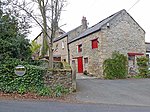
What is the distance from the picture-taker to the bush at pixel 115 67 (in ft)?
79.0

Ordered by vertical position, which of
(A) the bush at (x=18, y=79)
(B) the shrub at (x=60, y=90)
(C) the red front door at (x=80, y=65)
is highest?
(C) the red front door at (x=80, y=65)

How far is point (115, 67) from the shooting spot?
2417cm

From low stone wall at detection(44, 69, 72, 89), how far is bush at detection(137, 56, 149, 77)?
1427 centimetres

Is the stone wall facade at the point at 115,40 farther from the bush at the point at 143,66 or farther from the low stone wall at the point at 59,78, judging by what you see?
the low stone wall at the point at 59,78

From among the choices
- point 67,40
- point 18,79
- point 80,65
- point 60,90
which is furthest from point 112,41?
point 18,79

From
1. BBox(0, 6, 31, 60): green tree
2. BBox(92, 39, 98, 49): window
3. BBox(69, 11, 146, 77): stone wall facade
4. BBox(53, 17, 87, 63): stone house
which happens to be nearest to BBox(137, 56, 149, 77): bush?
BBox(69, 11, 146, 77): stone wall facade

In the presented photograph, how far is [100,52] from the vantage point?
82.2 feet

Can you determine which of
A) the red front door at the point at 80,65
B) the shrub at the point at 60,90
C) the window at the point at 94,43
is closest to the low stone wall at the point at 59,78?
the shrub at the point at 60,90

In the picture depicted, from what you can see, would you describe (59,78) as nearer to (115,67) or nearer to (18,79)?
(18,79)

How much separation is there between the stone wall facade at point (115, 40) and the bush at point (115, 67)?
675mm

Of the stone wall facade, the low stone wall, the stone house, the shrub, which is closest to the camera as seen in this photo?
the shrub

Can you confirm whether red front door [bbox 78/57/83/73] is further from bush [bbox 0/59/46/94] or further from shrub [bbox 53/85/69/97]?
bush [bbox 0/59/46/94]

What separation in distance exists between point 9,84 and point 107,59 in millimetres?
13641

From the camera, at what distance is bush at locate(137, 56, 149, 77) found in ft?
84.3
